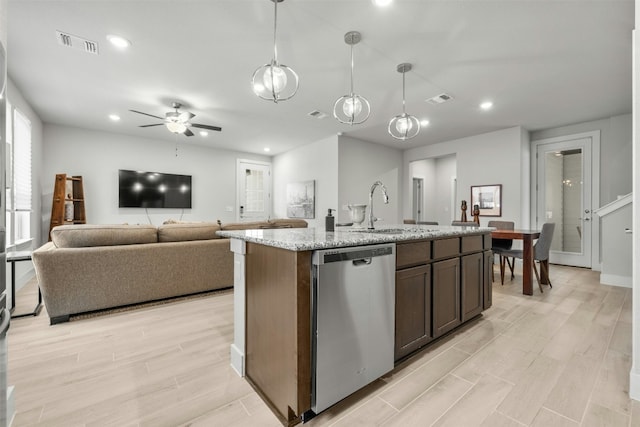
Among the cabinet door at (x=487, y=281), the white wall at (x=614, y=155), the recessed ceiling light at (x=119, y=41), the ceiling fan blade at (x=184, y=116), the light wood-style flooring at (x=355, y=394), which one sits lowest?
the light wood-style flooring at (x=355, y=394)

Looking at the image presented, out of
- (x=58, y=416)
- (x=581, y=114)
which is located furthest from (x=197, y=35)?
(x=581, y=114)

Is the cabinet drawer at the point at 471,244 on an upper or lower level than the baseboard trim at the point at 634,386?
upper

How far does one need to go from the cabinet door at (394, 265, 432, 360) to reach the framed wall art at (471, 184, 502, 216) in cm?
430

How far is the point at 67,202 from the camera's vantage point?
5359mm

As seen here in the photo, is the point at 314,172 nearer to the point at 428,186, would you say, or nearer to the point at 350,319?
the point at 428,186

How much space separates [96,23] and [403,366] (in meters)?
3.79

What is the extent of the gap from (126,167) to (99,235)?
4.33 metres

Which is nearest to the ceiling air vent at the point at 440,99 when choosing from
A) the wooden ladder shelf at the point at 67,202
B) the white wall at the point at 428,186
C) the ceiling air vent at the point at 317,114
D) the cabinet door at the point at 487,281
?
the ceiling air vent at the point at 317,114

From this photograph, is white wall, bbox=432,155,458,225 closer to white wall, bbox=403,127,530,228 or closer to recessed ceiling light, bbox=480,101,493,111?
white wall, bbox=403,127,530,228

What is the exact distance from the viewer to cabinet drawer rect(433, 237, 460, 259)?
2070mm

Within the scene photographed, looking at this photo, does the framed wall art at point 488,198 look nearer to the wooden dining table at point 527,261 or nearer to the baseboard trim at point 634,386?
the wooden dining table at point 527,261

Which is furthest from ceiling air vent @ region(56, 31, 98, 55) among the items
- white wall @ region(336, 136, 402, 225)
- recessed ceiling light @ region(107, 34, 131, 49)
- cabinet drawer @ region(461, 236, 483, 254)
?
white wall @ region(336, 136, 402, 225)

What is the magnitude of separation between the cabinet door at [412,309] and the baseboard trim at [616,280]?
3.90 metres

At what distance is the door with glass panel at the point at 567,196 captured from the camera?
5121mm
